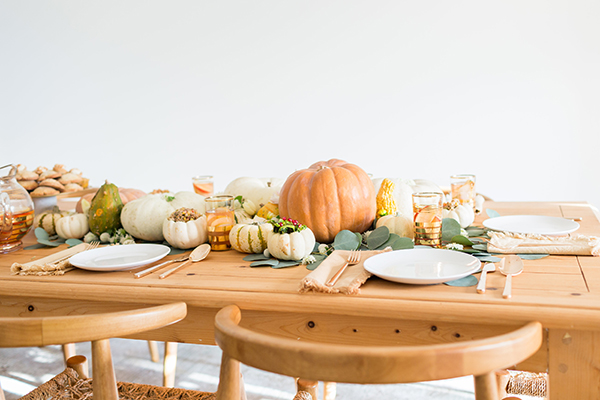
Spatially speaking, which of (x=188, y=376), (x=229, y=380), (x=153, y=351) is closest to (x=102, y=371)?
(x=229, y=380)

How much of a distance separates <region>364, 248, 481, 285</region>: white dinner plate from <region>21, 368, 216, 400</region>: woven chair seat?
468mm

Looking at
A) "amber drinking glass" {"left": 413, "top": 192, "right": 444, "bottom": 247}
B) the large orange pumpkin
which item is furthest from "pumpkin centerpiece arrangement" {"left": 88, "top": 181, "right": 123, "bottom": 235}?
"amber drinking glass" {"left": 413, "top": 192, "right": 444, "bottom": 247}

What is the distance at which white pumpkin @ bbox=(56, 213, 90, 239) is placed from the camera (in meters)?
1.31

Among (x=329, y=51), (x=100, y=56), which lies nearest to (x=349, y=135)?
(x=329, y=51)

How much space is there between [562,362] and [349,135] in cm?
315

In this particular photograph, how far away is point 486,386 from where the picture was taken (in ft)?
1.86

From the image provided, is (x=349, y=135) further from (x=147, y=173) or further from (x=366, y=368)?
(x=366, y=368)

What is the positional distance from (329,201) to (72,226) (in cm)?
74

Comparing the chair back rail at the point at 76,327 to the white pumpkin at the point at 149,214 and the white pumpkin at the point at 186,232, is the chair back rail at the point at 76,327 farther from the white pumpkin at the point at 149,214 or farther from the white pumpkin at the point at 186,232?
the white pumpkin at the point at 149,214

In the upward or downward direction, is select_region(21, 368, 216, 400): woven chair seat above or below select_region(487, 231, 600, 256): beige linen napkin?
below

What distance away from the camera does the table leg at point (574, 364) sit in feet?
2.25

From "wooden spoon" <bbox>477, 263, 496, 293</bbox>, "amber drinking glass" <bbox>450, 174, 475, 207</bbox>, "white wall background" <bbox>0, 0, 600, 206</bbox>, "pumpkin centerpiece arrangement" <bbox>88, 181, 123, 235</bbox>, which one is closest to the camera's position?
"wooden spoon" <bbox>477, 263, 496, 293</bbox>

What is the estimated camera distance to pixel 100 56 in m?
4.28

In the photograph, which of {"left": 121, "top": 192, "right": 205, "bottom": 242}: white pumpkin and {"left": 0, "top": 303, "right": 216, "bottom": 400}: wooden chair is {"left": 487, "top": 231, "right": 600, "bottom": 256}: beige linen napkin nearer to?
{"left": 0, "top": 303, "right": 216, "bottom": 400}: wooden chair
